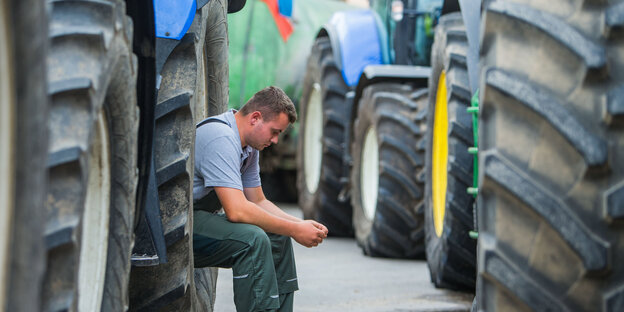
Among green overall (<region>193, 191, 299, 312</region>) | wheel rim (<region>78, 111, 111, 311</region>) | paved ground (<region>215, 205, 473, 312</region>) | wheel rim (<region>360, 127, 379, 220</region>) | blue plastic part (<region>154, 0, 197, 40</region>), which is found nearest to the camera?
wheel rim (<region>78, 111, 111, 311</region>)

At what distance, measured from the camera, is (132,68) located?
6.48ft

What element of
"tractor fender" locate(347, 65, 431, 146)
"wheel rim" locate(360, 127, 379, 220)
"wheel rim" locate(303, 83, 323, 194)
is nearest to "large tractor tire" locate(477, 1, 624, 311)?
"tractor fender" locate(347, 65, 431, 146)

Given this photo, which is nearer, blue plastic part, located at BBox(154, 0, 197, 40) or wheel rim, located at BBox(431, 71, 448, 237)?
blue plastic part, located at BBox(154, 0, 197, 40)

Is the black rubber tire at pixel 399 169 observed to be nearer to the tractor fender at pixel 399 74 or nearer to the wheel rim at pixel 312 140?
the tractor fender at pixel 399 74

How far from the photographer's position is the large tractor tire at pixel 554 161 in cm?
174

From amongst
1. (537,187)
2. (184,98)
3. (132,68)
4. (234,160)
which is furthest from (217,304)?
(537,187)

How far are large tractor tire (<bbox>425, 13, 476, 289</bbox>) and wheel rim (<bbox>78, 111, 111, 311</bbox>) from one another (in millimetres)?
2413

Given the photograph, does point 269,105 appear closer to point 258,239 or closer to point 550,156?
point 258,239

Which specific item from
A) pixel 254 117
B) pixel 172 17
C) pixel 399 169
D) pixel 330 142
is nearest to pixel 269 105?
pixel 254 117

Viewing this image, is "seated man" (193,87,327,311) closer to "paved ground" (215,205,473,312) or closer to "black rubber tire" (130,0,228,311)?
"black rubber tire" (130,0,228,311)

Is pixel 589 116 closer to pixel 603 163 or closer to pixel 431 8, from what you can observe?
pixel 603 163

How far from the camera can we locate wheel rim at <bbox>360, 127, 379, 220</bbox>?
6.21 m

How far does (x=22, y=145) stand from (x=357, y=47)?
5.43m

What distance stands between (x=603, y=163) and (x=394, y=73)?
4.07 meters
